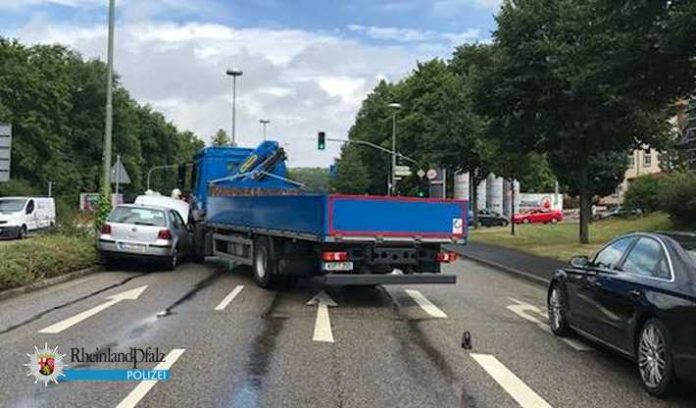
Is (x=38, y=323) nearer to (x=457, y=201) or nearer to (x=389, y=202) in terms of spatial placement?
(x=389, y=202)

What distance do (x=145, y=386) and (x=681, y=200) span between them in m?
32.8

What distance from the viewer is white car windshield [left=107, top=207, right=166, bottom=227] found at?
18.5m

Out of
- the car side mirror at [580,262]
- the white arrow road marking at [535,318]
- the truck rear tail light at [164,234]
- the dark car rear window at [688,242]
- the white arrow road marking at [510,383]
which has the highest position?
the dark car rear window at [688,242]

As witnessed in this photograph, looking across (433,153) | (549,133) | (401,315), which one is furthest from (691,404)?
(433,153)

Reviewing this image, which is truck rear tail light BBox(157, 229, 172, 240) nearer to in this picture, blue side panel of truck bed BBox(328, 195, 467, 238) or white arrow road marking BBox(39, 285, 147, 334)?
white arrow road marking BBox(39, 285, 147, 334)

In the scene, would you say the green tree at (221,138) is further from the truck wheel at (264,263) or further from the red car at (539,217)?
the truck wheel at (264,263)

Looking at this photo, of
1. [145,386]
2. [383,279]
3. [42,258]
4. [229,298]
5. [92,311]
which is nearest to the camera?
[145,386]

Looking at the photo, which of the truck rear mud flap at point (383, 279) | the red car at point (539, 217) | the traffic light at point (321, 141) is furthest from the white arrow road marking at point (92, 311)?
the red car at point (539, 217)

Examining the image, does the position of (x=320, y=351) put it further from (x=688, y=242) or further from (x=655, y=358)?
(x=688, y=242)

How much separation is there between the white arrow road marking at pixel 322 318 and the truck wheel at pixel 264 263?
2.88ft

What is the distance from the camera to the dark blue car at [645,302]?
6941mm

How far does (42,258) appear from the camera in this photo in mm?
15273

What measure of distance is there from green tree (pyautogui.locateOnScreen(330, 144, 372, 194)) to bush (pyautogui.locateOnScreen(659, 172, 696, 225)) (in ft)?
142

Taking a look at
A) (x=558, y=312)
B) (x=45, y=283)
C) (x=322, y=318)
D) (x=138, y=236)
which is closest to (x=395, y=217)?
(x=322, y=318)
